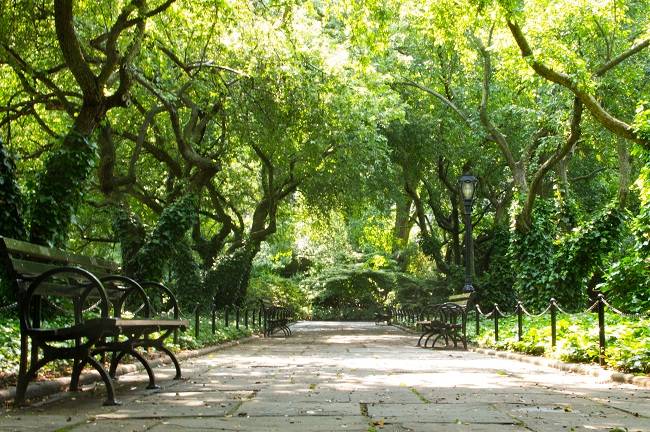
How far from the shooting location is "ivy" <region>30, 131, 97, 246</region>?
34.8ft

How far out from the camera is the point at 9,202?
33.1 ft

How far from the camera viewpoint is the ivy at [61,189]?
1061 centimetres

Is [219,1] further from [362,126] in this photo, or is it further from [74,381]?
[362,126]

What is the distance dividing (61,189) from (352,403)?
24.2ft

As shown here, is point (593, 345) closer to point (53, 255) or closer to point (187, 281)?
point (53, 255)

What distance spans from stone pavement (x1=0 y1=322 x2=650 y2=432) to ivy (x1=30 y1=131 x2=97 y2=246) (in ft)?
12.0

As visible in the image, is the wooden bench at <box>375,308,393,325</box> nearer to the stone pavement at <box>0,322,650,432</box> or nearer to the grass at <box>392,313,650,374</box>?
the grass at <box>392,313,650,374</box>

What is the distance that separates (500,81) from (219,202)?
432 inches

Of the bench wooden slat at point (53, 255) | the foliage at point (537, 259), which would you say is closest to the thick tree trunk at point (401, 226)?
the foliage at point (537, 259)

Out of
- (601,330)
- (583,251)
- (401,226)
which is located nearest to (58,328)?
(601,330)

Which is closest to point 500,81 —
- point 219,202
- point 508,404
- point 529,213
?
point 529,213

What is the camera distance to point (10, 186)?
10086mm

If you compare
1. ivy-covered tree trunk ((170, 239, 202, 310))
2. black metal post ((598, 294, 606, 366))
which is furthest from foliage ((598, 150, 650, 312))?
ivy-covered tree trunk ((170, 239, 202, 310))

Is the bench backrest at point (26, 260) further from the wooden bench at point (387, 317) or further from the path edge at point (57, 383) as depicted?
the wooden bench at point (387, 317)
